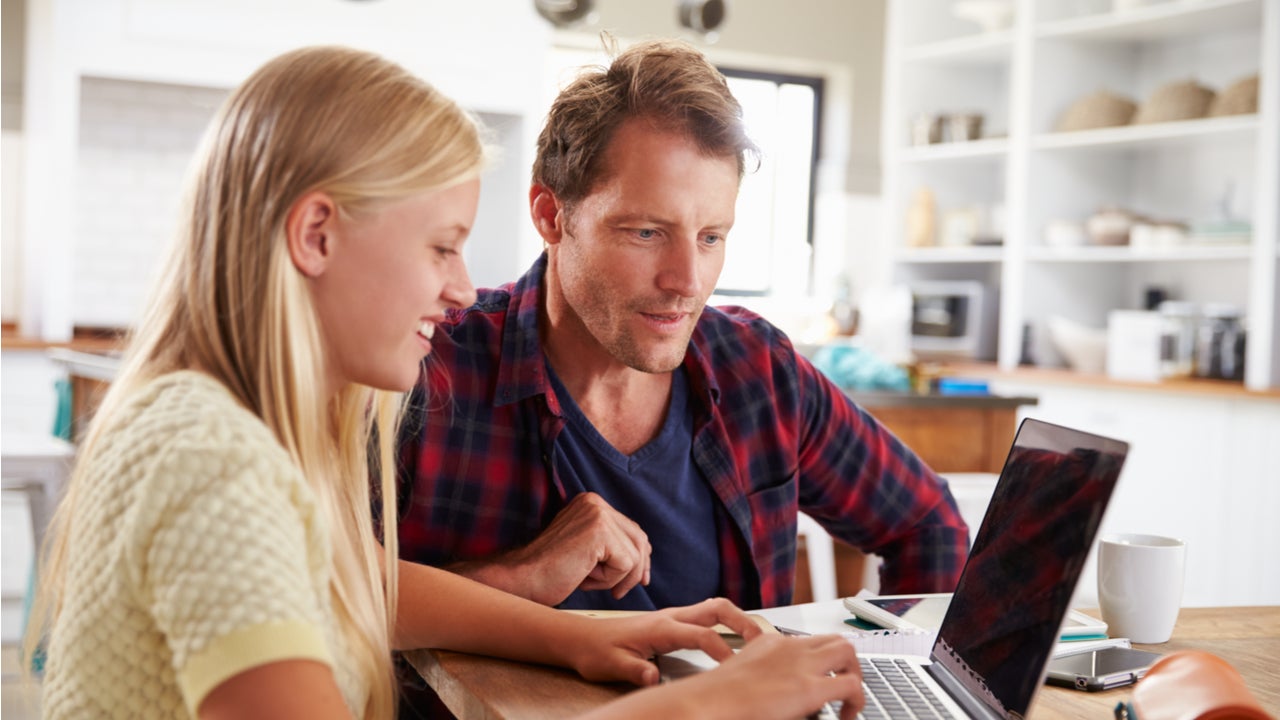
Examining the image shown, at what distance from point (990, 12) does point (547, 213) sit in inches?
174

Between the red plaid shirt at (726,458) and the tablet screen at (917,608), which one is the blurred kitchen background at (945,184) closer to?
the red plaid shirt at (726,458)

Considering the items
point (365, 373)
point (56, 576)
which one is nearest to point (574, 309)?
point (365, 373)

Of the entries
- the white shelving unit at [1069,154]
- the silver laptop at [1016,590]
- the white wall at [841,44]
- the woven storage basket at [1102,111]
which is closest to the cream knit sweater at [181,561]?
the silver laptop at [1016,590]

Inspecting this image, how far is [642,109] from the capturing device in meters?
1.56

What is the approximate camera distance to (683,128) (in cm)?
155

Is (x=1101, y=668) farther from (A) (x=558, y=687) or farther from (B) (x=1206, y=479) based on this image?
(B) (x=1206, y=479)

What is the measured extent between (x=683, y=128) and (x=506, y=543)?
1.85ft

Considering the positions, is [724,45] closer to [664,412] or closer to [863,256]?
[863,256]

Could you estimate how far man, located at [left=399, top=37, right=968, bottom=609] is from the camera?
59.5 inches

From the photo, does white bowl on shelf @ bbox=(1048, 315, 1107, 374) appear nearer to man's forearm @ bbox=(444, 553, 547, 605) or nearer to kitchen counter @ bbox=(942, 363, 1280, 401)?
kitchen counter @ bbox=(942, 363, 1280, 401)

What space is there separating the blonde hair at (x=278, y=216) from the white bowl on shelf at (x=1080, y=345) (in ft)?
14.7

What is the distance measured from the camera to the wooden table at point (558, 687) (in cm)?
106

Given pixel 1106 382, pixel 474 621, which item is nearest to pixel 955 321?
pixel 1106 382

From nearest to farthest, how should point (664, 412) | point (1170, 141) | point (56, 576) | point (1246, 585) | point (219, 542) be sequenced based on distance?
point (219, 542) < point (56, 576) < point (664, 412) < point (1246, 585) < point (1170, 141)
